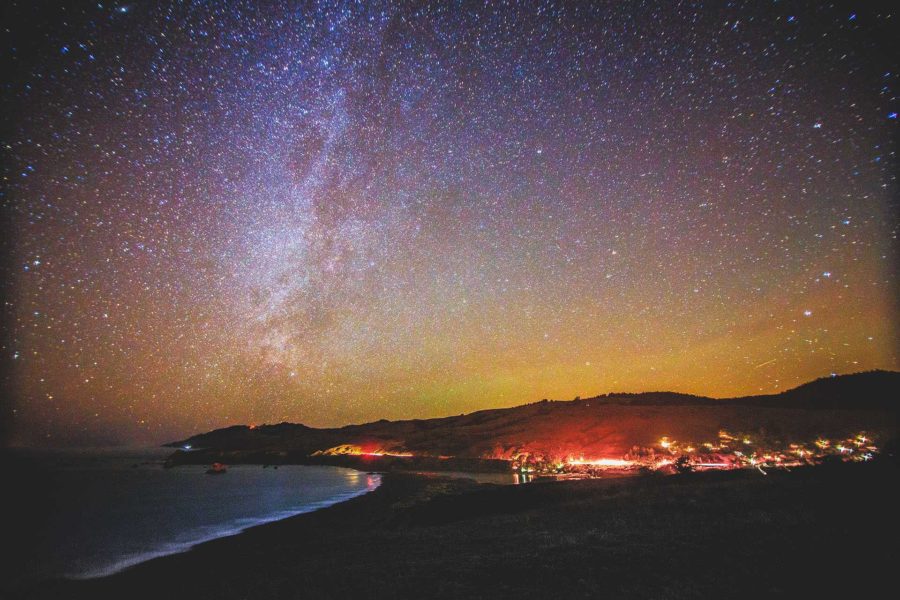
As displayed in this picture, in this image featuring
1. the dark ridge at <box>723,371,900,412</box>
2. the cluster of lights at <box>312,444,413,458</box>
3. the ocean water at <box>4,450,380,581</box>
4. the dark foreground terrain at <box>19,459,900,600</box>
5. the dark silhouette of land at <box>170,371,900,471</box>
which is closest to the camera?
the dark foreground terrain at <box>19,459,900,600</box>

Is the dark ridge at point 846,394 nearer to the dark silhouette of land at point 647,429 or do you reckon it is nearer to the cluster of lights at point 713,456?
the dark silhouette of land at point 647,429

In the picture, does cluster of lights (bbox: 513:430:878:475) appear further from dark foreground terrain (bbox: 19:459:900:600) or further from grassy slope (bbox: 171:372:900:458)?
dark foreground terrain (bbox: 19:459:900:600)

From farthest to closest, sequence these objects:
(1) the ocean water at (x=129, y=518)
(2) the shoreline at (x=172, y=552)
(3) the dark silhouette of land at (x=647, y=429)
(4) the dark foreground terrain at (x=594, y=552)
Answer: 1. (3) the dark silhouette of land at (x=647, y=429)
2. (1) the ocean water at (x=129, y=518)
3. (2) the shoreline at (x=172, y=552)
4. (4) the dark foreground terrain at (x=594, y=552)


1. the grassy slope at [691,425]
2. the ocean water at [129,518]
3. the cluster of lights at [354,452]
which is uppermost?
the grassy slope at [691,425]

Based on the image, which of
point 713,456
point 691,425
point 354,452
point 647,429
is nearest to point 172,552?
point 713,456

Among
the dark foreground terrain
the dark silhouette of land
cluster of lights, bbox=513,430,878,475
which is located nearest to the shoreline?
the dark foreground terrain

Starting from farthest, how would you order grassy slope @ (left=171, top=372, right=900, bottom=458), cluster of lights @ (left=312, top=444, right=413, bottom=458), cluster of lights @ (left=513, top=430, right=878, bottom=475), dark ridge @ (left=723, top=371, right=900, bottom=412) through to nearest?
1. cluster of lights @ (left=312, top=444, right=413, bottom=458)
2. dark ridge @ (left=723, top=371, right=900, bottom=412)
3. grassy slope @ (left=171, top=372, right=900, bottom=458)
4. cluster of lights @ (left=513, top=430, right=878, bottom=475)

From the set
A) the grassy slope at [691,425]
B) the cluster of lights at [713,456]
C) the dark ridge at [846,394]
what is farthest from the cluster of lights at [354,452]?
the dark ridge at [846,394]

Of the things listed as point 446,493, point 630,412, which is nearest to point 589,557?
point 446,493
